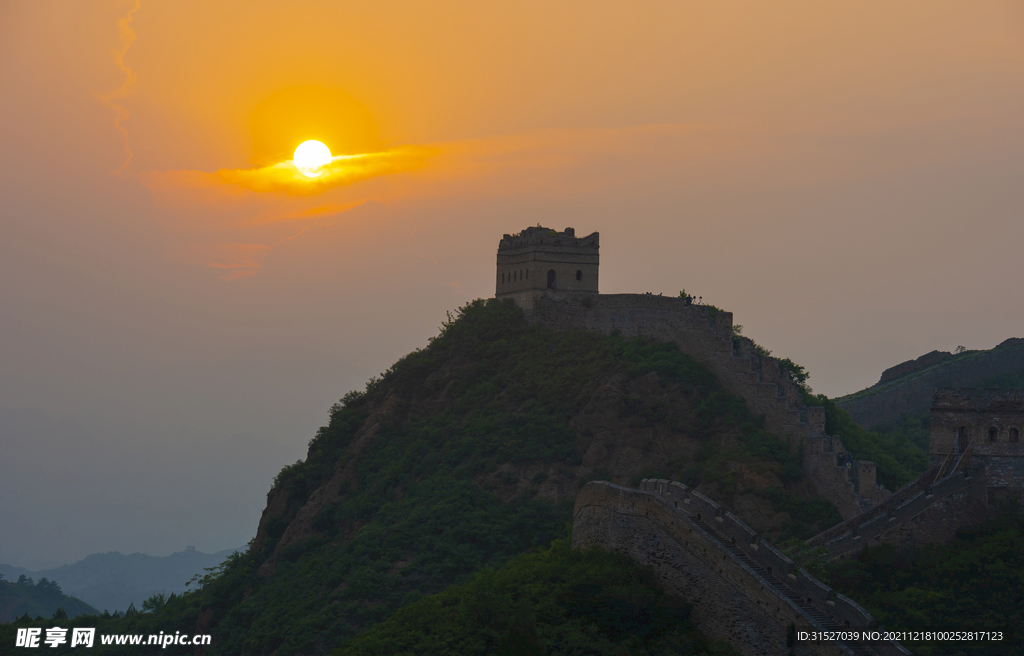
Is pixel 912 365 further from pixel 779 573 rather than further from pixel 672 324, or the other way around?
pixel 779 573

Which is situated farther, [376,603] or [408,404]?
[408,404]

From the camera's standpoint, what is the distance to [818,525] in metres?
50.8

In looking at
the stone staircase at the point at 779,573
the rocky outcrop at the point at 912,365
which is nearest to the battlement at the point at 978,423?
the stone staircase at the point at 779,573

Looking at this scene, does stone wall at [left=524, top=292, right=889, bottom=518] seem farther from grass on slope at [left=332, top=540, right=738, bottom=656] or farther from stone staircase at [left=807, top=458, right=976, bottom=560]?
grass on slope at [left=332, top=540, right=738, bottom=656]

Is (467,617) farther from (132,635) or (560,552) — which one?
(132,635)

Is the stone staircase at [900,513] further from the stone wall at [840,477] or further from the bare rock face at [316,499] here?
the bare rock face at [316,499]

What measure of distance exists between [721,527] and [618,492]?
4.19m

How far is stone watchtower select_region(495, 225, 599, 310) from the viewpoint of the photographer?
69.4 metres

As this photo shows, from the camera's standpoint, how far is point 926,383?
272 ft

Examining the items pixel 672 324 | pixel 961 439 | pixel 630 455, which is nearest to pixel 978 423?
pixel 961 439

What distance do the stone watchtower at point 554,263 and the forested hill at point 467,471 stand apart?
1998 mm

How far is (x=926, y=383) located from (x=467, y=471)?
1331 inches

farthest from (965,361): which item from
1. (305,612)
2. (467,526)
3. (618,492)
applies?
(618,492)

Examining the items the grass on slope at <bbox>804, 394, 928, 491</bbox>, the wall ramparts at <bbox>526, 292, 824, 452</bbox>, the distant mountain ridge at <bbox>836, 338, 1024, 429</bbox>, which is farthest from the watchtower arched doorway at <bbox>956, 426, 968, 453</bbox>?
the distant mountain ridge at <bbox>836, 338, 1024, 429</bbox>
